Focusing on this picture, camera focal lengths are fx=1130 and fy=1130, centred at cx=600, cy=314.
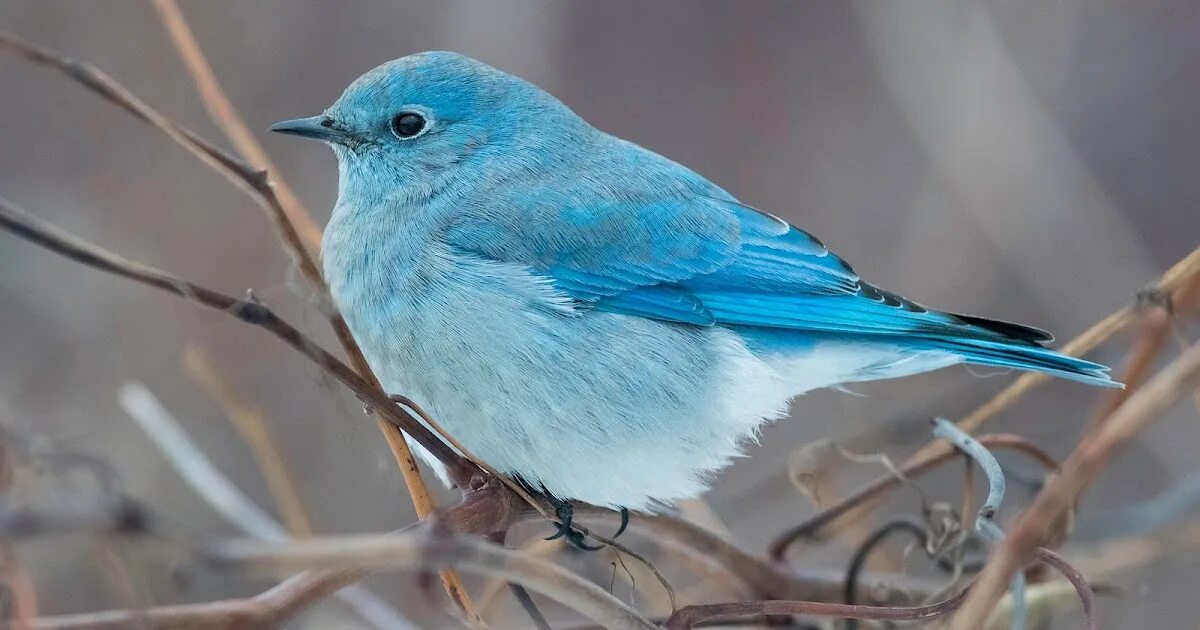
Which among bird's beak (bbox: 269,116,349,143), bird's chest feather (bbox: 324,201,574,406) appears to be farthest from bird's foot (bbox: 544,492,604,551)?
bird's beak (bbox: 269,116,349,143)

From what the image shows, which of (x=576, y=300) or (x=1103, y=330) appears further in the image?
(x=576, y=300)

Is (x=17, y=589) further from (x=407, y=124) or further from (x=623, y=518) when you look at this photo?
(x=407, y=124)

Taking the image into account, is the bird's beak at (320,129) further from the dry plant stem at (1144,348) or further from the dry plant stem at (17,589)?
the dry plant stem at (1144,348)

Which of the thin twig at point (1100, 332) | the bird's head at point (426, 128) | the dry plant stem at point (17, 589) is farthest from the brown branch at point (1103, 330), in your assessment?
the dry plant stem at point (17, 589)

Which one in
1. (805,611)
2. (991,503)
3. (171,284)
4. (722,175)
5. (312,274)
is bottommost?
(805,611)

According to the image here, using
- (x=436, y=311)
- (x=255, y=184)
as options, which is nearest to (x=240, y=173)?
(x=255, y=184)

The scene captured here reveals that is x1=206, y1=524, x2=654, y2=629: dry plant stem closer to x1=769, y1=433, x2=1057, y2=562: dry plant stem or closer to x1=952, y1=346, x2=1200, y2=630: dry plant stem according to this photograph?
x1=952, y1=346, x2=1200, y2=630: dry plant stem

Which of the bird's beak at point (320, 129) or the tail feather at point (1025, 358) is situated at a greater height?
the bird's beak at point (320, 129)

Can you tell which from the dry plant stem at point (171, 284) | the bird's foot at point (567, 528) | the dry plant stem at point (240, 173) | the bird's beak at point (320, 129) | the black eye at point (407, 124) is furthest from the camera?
the black eye at point (407, 124)
